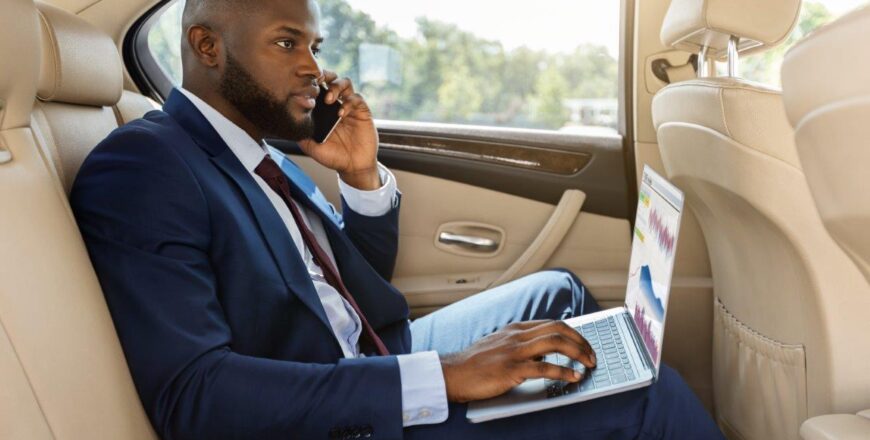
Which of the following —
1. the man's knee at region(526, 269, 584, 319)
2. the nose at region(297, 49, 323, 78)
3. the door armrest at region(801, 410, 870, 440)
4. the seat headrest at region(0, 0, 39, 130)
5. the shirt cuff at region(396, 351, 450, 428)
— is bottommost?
the man's knee at region(526, 269, 584, 319)

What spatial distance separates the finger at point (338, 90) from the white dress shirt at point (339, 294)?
0.61 feet

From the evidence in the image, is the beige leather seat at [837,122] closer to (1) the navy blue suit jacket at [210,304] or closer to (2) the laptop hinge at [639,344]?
(2) the laptop hinge at [639,344]

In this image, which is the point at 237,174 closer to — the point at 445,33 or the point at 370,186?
the point at 370,186

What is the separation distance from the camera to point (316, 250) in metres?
1.57

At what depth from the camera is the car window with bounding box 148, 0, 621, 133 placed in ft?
7.80

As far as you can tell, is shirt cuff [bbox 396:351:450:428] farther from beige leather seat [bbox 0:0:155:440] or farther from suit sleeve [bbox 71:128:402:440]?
beige leather seat [bbox 0:0:155:440]

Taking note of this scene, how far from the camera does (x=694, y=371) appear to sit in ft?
7.12

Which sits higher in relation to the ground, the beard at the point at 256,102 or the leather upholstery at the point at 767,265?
the beard at the point at 256,102

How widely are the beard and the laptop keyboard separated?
2.20 feet

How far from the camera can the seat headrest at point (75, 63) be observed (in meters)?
1.40

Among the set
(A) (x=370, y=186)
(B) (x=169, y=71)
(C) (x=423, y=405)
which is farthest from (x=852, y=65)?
(B) (x=169, y=71)

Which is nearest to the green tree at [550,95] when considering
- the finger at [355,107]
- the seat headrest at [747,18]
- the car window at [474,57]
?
the car window at [474,57]

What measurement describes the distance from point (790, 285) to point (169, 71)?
5.77ft

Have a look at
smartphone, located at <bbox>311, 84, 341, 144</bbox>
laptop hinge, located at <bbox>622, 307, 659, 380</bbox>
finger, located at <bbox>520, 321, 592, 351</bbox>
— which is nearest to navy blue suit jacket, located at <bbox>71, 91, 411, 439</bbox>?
finger, located at <bbox>520, 321, 592, 351</bbox>
